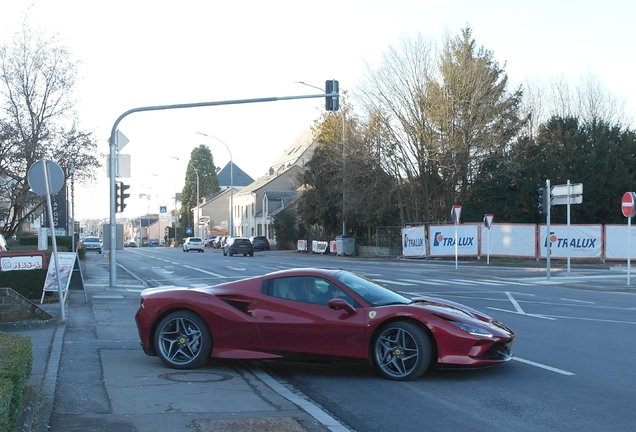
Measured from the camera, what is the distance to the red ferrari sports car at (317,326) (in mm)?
8039

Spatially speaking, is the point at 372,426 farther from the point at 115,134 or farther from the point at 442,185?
the point at 442,185

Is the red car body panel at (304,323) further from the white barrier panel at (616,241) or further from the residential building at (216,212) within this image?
the residential building at (216,212)

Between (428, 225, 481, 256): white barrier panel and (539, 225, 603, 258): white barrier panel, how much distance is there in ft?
12.4

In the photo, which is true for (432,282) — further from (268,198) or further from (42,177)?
(268,198)

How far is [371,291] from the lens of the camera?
341 inches

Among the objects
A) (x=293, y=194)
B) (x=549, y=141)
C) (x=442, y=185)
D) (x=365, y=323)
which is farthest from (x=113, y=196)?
(x=293, y=194)

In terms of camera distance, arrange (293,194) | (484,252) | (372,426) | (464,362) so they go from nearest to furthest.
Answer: (372,426), (464,362), (484,252), (293,194)

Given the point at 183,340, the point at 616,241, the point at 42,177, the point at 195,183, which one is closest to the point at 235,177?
the point at 195,183

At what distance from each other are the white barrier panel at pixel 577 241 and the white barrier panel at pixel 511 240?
1.68 feet

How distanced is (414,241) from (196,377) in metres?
35.4

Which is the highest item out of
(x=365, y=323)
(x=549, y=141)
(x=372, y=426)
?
(x=549, y=141)

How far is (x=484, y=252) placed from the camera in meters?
39.4

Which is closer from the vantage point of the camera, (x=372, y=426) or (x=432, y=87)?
(x=372, y=426)

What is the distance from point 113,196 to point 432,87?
25.8 m
